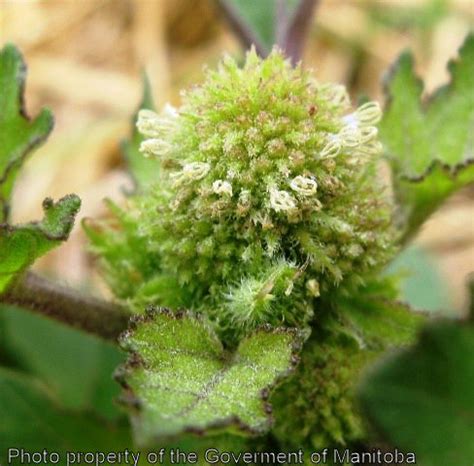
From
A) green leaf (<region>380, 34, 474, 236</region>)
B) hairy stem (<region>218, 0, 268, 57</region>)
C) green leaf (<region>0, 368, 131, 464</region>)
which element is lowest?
green leaf (<region>0, 368, 131, 464</region>)

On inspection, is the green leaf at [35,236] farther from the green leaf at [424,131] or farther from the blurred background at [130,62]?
the blurred background at [130,62]

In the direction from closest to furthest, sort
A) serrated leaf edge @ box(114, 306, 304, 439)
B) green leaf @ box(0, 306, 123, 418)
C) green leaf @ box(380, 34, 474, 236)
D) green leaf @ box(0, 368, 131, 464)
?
serrated leaf edge @ box(114, 306, 304, 439)
green leaf @ box(380, 34, 474, 236)
green leaf @ box(0, 368, 131, 464)
green leaf @ box(0, 306, 123, 418)

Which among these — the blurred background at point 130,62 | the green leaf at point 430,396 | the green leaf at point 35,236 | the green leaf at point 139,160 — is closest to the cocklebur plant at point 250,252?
the green leaf at point 35,236

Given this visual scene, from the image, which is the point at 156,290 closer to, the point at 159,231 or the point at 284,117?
the point at 159,231

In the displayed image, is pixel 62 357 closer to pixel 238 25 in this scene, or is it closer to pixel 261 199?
pixel 238 25

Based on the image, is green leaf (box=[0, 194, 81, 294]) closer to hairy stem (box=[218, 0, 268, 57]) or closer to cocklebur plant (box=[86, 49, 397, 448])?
cocklebur plant (box=[86, 49, 397, 448])

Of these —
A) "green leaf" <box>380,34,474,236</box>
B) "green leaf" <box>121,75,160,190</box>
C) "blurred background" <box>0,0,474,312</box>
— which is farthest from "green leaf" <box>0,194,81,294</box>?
"blurred background" <box>0,0,474,312</box>

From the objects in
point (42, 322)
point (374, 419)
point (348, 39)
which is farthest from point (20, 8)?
point (374, 419)
